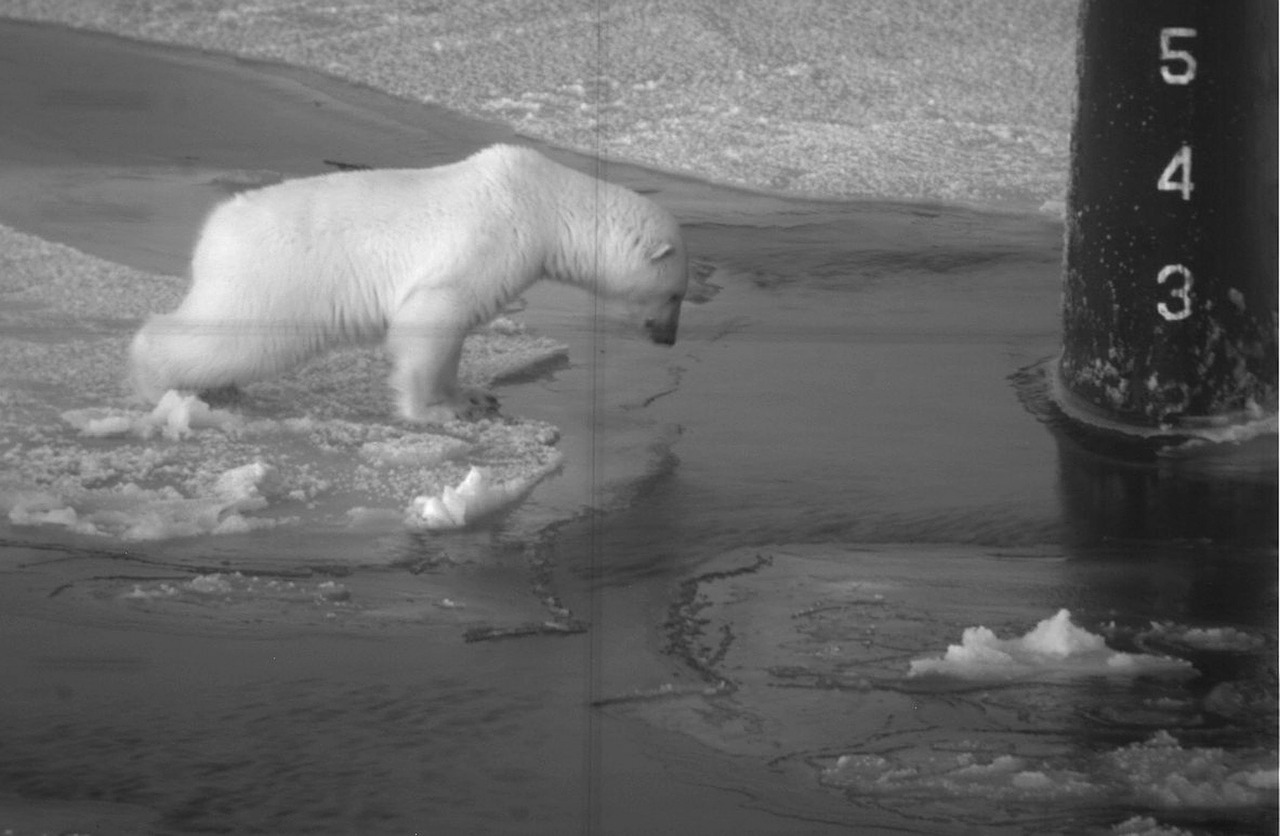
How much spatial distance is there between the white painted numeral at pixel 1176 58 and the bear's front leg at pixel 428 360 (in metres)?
0.58

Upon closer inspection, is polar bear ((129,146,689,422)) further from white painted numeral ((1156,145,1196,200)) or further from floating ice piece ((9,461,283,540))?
white painted numeral ((1156,145,1196,200))

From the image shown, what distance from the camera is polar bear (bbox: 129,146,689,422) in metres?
1.42

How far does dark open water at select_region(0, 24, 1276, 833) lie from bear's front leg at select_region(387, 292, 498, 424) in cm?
5

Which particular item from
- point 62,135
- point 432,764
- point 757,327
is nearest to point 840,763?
point 432,764

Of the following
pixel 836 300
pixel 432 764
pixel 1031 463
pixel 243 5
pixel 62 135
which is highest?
pixel 243 5

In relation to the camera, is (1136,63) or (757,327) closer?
(1136,63)

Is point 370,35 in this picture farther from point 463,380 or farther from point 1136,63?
point 1136,63

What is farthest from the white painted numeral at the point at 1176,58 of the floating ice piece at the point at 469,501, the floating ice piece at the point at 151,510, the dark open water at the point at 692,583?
the floating ice piece at the point at 151,510

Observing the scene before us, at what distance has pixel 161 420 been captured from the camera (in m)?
1.35

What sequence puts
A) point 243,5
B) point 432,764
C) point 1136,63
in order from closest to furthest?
point 432,764, point 1136,63, point 243,5

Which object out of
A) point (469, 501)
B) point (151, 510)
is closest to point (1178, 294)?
point (469, 501)

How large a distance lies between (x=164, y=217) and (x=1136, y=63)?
77 cm

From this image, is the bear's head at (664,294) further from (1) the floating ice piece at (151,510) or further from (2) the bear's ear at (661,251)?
(1) the floating ice piece at (151,510)

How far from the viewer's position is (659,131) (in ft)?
4.66
